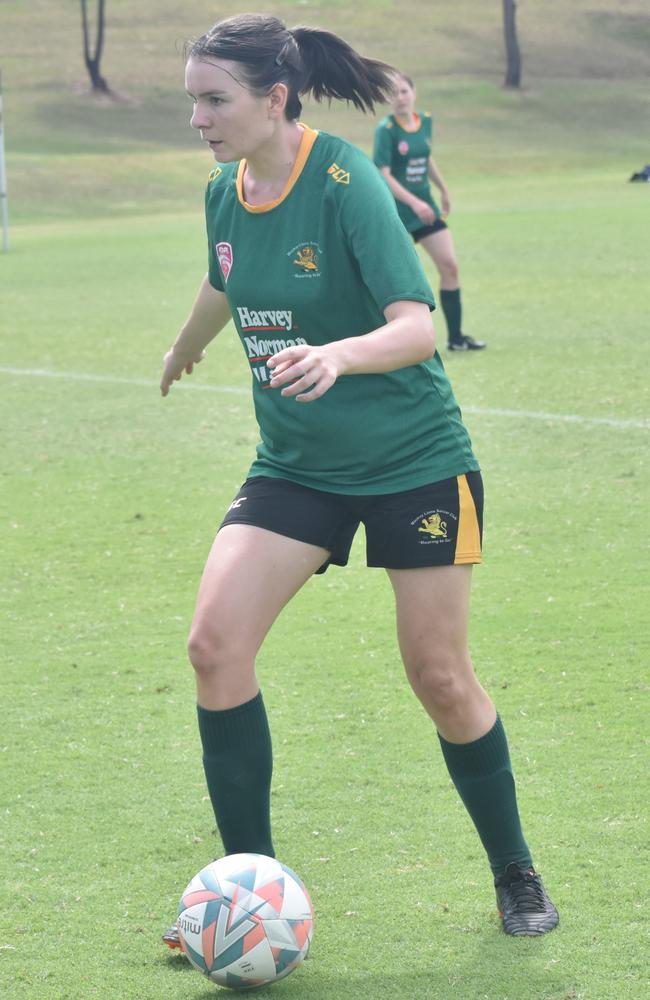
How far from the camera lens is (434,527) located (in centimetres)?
373

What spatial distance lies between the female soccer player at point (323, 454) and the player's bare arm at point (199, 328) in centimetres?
40

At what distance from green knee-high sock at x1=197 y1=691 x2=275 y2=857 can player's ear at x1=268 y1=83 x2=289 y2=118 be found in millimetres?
1479

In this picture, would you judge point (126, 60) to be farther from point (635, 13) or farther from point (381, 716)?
point (381, 716)

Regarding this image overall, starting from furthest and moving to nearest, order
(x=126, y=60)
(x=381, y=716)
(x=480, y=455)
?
(x=126, y=60) → (x=480, y=455) → (x=381, y=716)

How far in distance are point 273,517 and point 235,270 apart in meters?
0.66

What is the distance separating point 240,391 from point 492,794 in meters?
8.20

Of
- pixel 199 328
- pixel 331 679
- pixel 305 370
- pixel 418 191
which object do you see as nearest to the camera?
pixel 305 370

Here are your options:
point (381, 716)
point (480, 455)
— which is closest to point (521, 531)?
point (480, 455)

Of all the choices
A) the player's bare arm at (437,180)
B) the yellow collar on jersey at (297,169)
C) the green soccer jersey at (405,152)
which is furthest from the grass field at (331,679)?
the yellow collar on jersey at (297,169)

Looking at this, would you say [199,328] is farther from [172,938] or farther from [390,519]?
[172,938]

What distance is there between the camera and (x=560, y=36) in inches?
2985

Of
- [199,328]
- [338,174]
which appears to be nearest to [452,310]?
[199,328]

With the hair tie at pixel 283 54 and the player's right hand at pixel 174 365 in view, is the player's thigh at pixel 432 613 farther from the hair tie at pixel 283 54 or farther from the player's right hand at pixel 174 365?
the hair tie at pixel 283 54

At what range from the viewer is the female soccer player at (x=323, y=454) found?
366 centimetres
